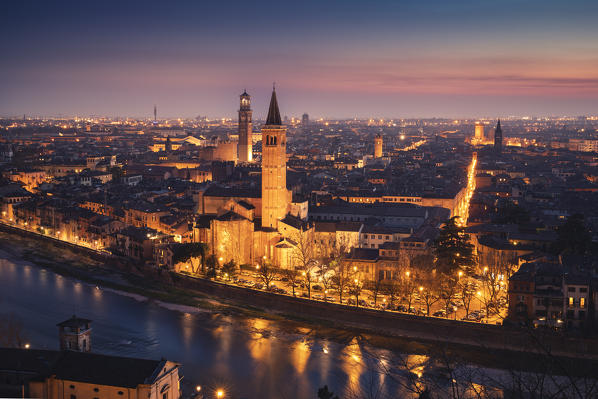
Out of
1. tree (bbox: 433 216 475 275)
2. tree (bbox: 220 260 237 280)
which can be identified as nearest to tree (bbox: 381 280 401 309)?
tree (bbox: 433 216 475 275)

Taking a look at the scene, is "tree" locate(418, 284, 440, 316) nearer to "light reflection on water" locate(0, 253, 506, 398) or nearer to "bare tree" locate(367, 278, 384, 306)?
"bare tree" locate(367, 278, 384, 306)

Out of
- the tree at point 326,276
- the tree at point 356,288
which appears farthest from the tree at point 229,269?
the tree at point 356,288

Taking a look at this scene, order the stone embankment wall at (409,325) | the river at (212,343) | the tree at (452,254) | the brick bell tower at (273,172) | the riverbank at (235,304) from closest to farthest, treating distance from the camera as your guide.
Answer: the river at (212,343) < the stone embankment wall at (409,325) < the riverbank at (235,304) < the tree at (452,254) < the brick bell tower at (273,172)

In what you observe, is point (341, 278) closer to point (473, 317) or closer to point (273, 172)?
point (473, 317)

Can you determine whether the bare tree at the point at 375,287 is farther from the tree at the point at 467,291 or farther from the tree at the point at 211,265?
the tree at the point at 211,265

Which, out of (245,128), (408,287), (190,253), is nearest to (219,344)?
(408,287)

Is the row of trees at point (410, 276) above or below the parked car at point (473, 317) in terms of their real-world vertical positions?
above
